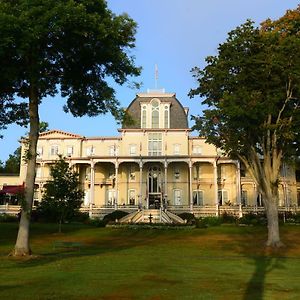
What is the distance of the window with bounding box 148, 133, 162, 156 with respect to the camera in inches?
2153

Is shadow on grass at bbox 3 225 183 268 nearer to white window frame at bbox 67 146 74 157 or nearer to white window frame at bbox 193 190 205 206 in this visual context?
white window frame at bbox 193 190 205 206

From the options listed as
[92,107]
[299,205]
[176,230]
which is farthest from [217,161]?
[92,107]

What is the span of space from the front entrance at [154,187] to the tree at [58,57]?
105 ft

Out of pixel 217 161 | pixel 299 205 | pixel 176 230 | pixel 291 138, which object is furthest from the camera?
pixel 299 205

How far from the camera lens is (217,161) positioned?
53219mm

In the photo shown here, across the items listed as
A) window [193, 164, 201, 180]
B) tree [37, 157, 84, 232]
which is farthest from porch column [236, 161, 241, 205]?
tree [37, 157, 84, 232]

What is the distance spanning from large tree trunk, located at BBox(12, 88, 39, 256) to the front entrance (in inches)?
1362

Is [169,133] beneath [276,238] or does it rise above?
above

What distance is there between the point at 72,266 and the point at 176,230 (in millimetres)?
22494

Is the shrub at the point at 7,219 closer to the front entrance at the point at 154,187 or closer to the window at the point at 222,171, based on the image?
the front entrance at the point at 154,187

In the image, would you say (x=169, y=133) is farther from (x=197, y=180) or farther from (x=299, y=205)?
(x=299, y=205)

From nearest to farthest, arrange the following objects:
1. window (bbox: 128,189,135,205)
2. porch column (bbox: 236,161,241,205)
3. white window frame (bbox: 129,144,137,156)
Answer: porch column (bbox: 236,161,241,205), window (bbox: 128,189,135,205), white window frame (bbox: 129,144,137,156)

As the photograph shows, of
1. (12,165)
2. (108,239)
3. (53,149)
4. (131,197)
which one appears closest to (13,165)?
(12,165)

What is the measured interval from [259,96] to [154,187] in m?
31.3
